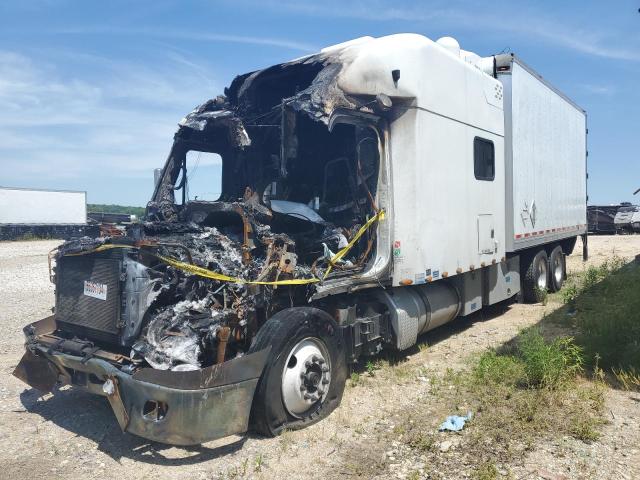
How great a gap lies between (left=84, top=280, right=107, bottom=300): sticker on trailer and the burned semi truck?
0.06ft

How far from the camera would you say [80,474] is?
3848 millimetres

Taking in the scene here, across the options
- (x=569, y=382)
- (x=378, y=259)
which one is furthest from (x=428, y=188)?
(x=569, y=382)

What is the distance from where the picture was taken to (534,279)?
32.4 feet

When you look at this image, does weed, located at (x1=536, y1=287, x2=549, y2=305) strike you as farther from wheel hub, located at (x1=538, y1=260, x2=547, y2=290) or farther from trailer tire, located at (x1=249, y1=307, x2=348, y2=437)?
trailer tire, located at (x1=249, y1=307, x2=348, y2=437)

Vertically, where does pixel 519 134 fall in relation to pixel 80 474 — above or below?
above

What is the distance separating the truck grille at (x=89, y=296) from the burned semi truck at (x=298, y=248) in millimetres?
18

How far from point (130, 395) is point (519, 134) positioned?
7221 mm


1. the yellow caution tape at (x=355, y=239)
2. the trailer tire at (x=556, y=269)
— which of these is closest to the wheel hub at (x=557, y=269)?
the trailer tire at (x=556, y=269)

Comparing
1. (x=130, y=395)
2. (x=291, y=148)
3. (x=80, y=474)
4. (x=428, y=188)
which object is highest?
(x=291, y=148)

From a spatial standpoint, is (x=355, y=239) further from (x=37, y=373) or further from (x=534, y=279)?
(x=534, y=279)

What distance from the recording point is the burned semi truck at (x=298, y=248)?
4156 millimetres

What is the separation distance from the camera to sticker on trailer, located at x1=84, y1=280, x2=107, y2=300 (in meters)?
4.43

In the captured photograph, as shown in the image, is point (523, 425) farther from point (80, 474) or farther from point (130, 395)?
point (80, 474)

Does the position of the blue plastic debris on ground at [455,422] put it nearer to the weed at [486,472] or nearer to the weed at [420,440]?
the weed at [420,440]
